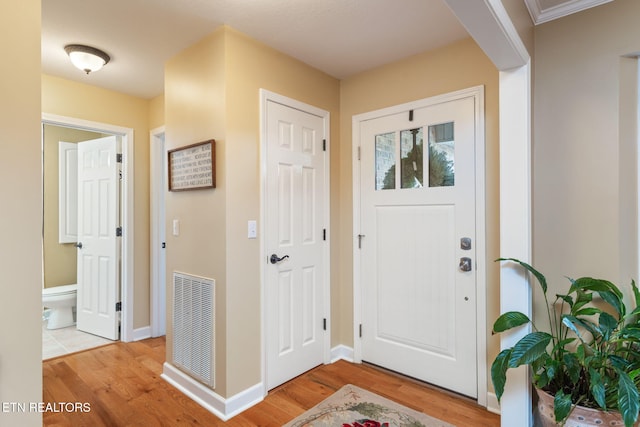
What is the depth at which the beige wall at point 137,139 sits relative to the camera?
3.08 metres

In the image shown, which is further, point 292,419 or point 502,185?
point 292,419

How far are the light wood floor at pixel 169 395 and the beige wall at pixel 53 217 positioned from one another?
5.29 ft

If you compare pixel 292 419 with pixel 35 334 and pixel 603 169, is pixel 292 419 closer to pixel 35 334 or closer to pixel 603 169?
pixel 35 334

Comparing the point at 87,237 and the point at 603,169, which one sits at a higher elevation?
the point at 603,169

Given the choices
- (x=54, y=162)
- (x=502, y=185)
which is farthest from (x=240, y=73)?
(x=54, y=162)

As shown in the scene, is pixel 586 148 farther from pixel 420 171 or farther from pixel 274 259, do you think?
pixel 274 259

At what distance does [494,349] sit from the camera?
7.01 ft

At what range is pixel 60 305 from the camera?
3.65 metres

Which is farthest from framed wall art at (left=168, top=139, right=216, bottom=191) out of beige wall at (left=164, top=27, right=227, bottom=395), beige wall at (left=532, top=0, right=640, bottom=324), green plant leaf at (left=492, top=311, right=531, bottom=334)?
beige wall at (left=532, top=0, right=640, bottom=324)

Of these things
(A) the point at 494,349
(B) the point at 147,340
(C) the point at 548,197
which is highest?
(C) the point at 548,197

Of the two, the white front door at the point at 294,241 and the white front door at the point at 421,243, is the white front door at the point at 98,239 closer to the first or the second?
the white front door at the point at 294,241

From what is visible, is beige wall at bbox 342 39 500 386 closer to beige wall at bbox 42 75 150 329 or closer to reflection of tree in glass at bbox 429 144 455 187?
reflection of tree in glass at bbox 429 144 455 187

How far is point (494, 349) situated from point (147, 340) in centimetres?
315

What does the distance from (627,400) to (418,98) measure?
6.64 ft
